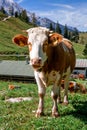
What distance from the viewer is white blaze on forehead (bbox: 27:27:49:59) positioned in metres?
11.2

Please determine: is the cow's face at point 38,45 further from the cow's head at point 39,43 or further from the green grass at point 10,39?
the green grass at point 10,39

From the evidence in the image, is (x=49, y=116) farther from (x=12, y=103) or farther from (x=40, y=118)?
(x=12, y=103)

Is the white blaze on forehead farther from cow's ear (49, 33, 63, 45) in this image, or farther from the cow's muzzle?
cow's ear (49, 33, 63, 45)

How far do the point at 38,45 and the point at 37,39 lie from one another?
236mm

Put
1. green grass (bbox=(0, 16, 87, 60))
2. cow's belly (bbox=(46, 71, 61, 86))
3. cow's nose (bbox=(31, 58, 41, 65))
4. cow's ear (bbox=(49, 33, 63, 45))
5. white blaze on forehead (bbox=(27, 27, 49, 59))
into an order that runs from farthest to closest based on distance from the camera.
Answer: green grass (bbox=(0, 16, 87, 60)), cow's belly (bbox=(46, 71, 61, 86)), cow's ear (bbox=(49, 33, 63, 45)), white blaze on forehead (bbox=(27, 27, 49, 59)), cow's nose (bbox=(31, 58, 41, 65))

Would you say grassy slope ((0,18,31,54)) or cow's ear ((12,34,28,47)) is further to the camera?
grassy slope ((0,18,31,54))

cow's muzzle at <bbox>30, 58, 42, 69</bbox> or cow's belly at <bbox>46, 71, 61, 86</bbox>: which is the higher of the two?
cow's muzzle at <bbox>30, 58, 42, 69</bbox>

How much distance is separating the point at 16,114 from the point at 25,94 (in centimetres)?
521

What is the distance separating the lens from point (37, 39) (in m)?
11.4

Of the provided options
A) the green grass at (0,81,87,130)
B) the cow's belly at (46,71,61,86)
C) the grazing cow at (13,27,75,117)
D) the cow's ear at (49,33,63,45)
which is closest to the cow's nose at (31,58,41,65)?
the grazing cow at (13,27,75,117)

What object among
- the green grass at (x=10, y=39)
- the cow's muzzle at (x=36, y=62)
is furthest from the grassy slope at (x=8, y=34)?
the cow's muzzle at (x=36, y=62)

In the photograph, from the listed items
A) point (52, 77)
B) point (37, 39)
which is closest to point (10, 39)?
point (52, 77)

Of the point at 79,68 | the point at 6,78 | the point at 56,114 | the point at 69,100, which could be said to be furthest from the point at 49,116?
the point at 79,68

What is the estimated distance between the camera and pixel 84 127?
36.3ft
